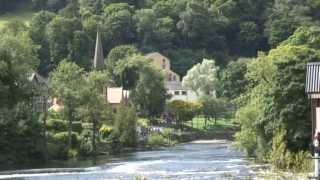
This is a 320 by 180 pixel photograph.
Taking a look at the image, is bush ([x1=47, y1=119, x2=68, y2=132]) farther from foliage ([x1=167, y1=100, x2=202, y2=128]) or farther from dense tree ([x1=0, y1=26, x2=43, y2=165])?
foliage ([x1=167, y1=100, x2=202, y2=128])

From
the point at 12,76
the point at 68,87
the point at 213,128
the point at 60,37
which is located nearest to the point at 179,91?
the point at 60,37

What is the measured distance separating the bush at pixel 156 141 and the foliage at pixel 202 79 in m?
50.1

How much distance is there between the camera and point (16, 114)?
295 feet

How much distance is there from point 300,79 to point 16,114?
3462 centimetres

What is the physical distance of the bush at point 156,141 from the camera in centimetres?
11698

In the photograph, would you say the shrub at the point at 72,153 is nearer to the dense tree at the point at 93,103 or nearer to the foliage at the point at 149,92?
the dense tree at the point at 93,103

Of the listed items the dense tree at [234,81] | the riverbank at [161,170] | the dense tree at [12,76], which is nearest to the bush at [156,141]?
the dense tree at [12,76]

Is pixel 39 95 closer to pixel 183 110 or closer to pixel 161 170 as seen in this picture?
pixel 161 170

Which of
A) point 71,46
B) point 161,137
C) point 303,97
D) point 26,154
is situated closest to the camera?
point 303,97

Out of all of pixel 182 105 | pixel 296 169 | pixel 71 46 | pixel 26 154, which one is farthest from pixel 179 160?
pixel 71 46

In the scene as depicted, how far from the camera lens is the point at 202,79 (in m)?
175

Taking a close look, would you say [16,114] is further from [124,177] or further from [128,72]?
[128,72]

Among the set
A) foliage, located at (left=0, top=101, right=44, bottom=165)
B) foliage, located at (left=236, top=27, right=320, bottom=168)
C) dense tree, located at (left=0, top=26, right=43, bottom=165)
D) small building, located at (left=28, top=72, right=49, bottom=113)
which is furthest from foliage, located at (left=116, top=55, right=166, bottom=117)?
foliage, located at (left=236, top=27, right=320, bottom=168)

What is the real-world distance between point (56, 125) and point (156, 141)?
19164mm
